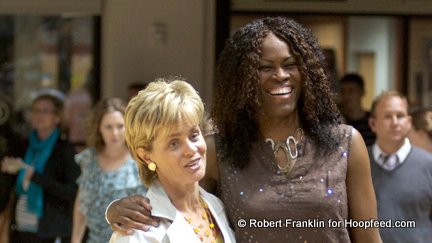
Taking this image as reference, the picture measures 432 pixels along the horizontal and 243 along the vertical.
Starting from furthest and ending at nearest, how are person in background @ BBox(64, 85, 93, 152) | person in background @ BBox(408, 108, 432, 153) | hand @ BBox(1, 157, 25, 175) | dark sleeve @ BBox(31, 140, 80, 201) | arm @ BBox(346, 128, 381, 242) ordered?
person in background @ BBox(64, 85, 93, 152), hand @ BBox(1, 157, 25, 175), dark sleeve @ BBox(31, 140, 80, 201), person in background @ BBox(408, 108, 432, 153), arm @ BBox(346, 128, 381, 242)

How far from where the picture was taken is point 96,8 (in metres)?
7.59

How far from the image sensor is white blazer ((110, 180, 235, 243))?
9.16 ft

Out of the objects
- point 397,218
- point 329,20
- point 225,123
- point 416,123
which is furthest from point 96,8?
point 225,123

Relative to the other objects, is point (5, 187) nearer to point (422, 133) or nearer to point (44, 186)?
point (44, 186)

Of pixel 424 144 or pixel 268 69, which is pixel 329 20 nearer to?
pixel 424 144

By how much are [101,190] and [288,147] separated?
2665 mm

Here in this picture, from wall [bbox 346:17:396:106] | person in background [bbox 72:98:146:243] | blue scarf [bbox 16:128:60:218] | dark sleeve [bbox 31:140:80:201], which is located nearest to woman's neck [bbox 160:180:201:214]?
person in background [bbox 72:98:146:243]

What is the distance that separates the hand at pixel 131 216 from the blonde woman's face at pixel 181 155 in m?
0.12

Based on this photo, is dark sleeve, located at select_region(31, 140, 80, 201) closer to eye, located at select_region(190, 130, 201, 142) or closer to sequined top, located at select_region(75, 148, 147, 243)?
sequined top, located at select_region(75, 148, 147, 243)

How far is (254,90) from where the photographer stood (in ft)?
9.78

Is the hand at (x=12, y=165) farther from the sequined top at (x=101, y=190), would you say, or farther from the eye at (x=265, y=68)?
the eye at (x=265, y=68)

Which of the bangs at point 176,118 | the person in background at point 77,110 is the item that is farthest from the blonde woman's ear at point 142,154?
the person in background at point 77,110

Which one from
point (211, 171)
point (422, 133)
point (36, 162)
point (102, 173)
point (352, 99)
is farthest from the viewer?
point (352, 99)

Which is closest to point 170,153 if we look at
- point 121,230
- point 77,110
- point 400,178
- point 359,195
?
point 121,230
